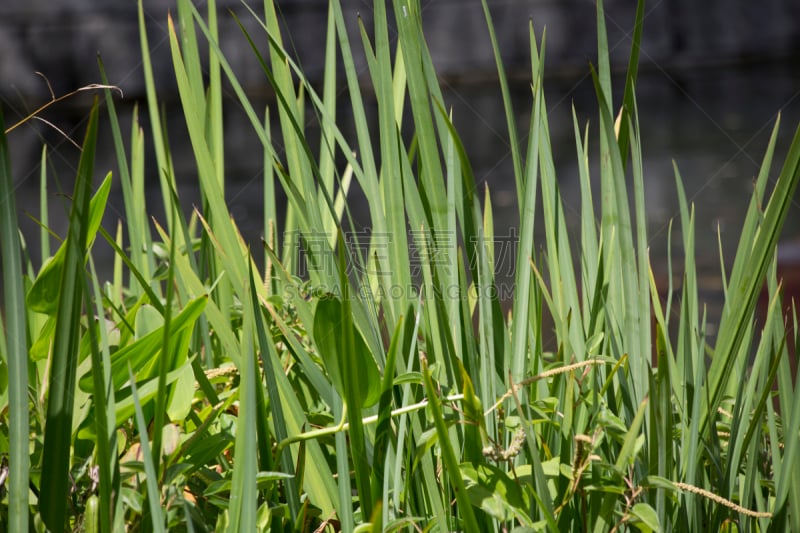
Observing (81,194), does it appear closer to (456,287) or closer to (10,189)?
(10,189)

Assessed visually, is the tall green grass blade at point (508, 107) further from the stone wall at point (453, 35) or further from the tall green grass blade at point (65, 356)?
the stone wall at point (453, 35)

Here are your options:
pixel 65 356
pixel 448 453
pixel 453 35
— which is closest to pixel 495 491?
pixel 448 453

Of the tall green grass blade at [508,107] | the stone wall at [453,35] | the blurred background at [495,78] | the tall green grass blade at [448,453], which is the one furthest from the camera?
the stone wall at [453,35]

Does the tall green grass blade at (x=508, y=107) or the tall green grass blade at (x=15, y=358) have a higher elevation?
the tall green grass blade at (x=508, y=107)

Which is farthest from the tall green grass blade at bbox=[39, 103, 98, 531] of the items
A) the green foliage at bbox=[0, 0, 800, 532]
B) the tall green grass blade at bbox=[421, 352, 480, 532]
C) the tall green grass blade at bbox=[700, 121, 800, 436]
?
the tall green grass blade at bbox=[700, 121, 800, 436]

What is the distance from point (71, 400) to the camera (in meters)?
0.27

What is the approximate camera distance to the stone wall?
3000 mm

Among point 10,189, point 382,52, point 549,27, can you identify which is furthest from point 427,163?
point 549,27

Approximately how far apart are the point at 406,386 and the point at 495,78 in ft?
9.14

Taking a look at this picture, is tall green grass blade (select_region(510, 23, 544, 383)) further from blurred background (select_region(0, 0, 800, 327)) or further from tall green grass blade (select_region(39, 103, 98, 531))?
blurred background (select_region(0, 0, 800, 327))

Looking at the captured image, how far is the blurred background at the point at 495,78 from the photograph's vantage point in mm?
2396

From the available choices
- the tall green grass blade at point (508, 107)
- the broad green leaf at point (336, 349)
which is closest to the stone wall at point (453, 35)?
the tall green grass blade at point (508, 107)

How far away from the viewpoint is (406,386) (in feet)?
1.04

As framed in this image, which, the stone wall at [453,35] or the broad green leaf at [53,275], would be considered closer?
the broad green leaf at [53,275]
